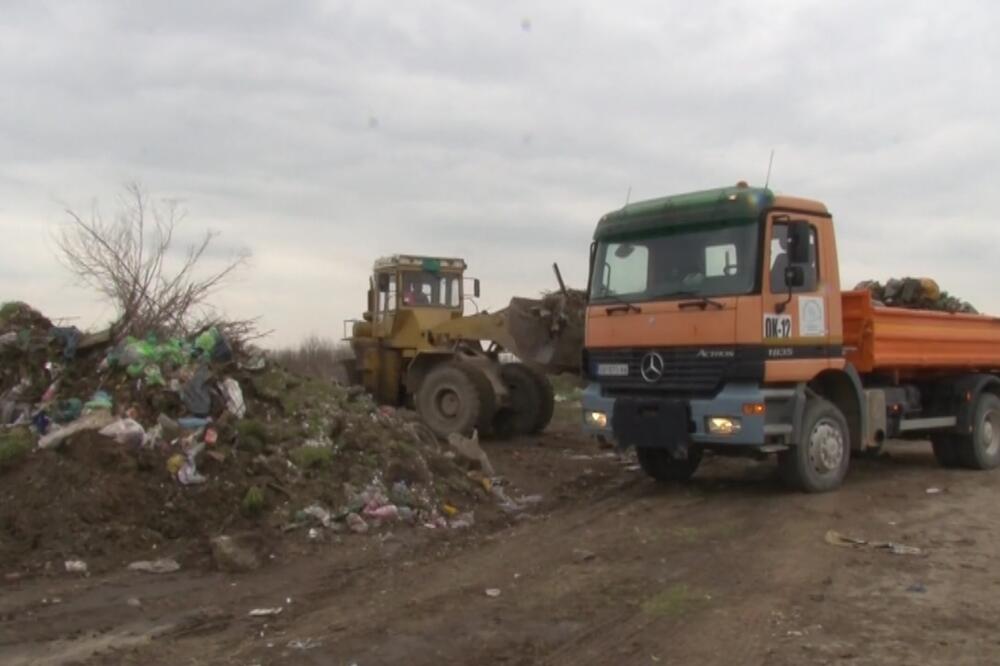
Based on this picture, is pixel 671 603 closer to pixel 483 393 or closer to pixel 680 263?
pixel 680 263

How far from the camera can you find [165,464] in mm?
9195

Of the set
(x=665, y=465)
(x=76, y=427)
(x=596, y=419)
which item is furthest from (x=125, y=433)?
(x=665, y=465)

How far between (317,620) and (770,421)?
202 inches

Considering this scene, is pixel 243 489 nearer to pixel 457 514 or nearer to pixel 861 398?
pixel 457 514

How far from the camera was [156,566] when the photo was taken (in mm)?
7980

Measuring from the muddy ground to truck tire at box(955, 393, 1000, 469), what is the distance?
269cm

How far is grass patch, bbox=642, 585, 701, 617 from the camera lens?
21.6 ft

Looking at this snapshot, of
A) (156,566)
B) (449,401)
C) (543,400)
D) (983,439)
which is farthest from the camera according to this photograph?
(543,400)

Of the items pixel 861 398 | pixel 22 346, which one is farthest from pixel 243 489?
pixel 861 398

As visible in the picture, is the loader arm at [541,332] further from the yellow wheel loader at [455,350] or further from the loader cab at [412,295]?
the loader cab at [412,295]

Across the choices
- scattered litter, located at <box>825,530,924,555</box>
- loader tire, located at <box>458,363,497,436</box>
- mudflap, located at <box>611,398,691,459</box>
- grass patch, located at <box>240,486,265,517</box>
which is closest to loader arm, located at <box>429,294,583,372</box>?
loader tire, located at <box>458,363,497,436</box>

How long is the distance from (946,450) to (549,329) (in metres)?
5.55

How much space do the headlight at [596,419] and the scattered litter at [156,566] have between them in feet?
15.3

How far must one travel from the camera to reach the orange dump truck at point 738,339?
9859 millimetres
